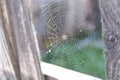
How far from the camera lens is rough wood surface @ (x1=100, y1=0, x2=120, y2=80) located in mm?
1072

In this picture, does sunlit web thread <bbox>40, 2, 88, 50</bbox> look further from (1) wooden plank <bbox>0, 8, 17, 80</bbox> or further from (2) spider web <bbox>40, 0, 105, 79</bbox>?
(1) wooden plank <bbox>0, 8, 17, 80</bbox>

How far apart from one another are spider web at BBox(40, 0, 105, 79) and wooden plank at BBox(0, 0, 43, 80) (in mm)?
79

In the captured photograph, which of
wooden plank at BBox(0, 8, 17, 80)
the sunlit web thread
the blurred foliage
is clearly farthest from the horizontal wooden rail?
wooden plank at BBox(0, 8, 17, 80)

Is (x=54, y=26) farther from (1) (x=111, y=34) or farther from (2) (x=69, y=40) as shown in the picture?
(1) (x=111, y=34)

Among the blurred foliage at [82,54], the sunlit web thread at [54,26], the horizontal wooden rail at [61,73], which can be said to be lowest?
the horizontal wooden rail at [61,73]

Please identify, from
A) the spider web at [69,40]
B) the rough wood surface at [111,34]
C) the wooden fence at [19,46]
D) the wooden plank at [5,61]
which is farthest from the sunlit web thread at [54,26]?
the wooden plank at [5,61]

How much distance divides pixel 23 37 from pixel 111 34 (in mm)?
691

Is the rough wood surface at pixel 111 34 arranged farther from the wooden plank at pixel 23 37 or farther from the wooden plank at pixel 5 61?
the wooden plank at pixel 5 61

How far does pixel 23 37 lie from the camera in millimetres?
1631

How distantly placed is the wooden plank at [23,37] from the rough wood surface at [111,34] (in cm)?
57

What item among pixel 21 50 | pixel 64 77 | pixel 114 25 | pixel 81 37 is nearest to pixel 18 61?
pixel 21 50

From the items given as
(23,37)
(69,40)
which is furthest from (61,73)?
(23,37)

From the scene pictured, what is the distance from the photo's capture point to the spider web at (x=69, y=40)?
1294 millimetres

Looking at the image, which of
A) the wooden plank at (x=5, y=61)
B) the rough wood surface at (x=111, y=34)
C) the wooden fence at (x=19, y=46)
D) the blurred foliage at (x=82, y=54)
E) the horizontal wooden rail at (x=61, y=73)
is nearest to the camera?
the rough wood surface at (x=111, y=34)
